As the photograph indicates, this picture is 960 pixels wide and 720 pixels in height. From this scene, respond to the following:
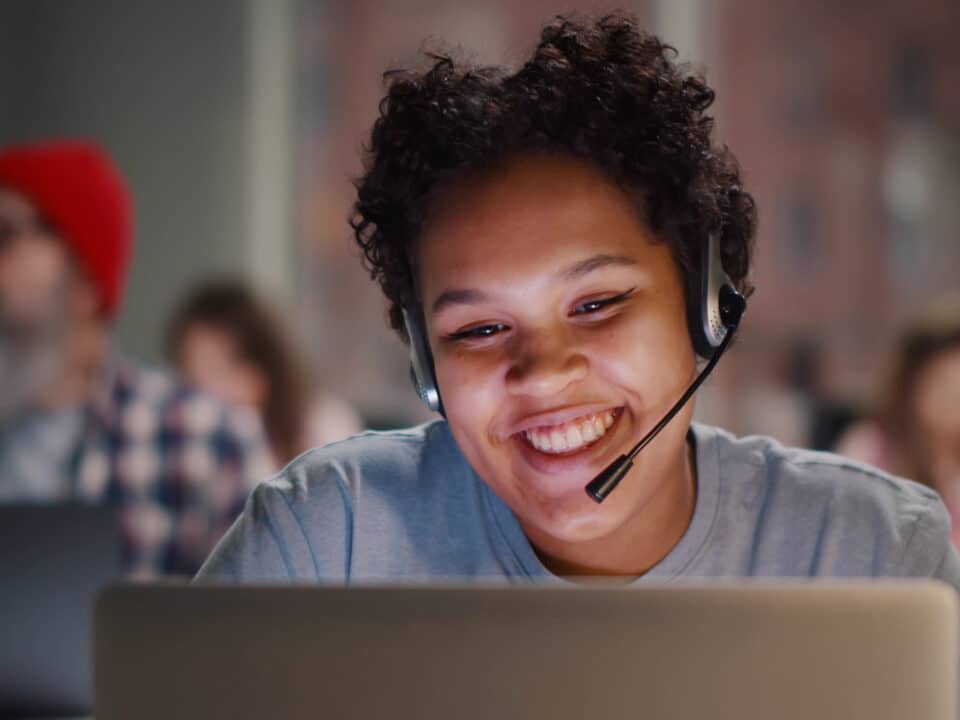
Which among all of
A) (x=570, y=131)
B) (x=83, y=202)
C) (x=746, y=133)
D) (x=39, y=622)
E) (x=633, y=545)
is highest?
(x=746, y=133)

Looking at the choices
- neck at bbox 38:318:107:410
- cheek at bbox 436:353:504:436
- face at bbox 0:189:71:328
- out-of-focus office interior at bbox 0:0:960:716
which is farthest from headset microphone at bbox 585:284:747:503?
out-of-focus office interior at bbox 0:0:960:716

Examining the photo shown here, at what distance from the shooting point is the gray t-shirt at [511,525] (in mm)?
949

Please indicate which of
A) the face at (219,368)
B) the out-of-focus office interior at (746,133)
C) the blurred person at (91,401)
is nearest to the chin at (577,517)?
the blurred person at (91,401)

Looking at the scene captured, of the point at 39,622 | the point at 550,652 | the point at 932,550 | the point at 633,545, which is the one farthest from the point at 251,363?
the point at 550,652

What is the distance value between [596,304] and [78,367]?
6.26ft

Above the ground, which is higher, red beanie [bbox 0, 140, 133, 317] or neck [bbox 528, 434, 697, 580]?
red beanie [bbox 0, 140, 133, 317]

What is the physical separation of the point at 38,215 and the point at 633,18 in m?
1.82

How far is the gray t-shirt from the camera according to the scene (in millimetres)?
949

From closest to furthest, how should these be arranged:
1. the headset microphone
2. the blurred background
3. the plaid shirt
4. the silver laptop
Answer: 1. the silver laptop
2. the headset microphone
3. the plaid shirt
4. the blurred background

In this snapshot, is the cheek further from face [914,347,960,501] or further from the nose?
face [914,347,960,501]

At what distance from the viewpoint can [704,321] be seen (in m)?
0.95

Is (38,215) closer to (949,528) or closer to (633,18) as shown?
(633,18)

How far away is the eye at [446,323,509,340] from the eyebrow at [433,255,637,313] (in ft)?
0.08

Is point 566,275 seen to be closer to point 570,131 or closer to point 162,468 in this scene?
point 570,131
